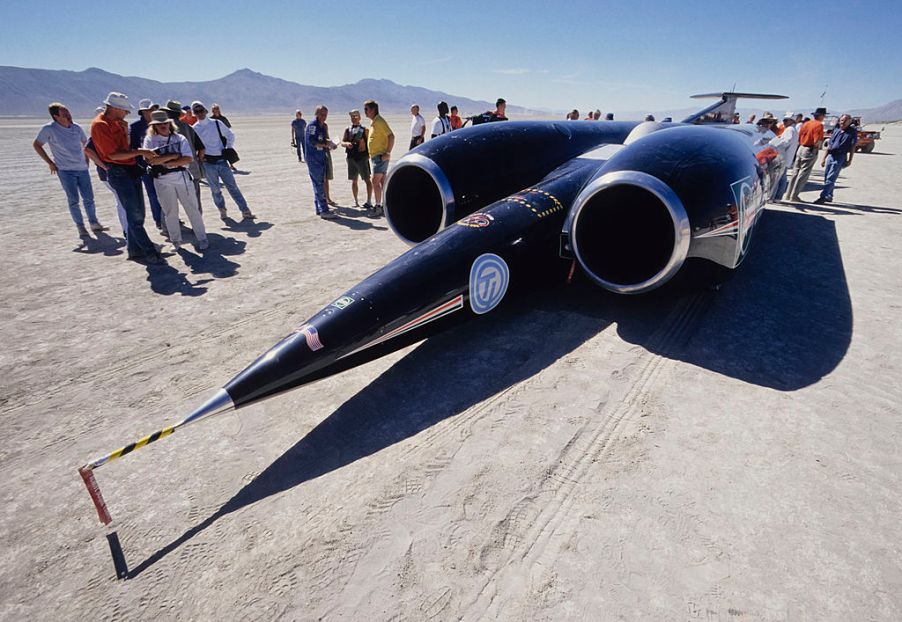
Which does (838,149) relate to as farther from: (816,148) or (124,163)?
(124,163)

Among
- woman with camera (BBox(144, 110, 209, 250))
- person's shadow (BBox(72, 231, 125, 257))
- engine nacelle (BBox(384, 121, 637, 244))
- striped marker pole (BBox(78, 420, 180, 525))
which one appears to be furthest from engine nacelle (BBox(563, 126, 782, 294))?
person's shadow (BBox(72, 231, 125, 257))

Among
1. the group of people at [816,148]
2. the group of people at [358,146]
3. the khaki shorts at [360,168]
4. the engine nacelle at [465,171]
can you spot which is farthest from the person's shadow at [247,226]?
the group of people at [816,148]

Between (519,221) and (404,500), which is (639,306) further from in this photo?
(404,500)

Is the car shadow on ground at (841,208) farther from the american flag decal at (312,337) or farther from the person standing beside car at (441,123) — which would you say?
the american flag decal at (312,337)

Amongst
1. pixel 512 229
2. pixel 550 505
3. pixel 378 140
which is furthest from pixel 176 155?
pixel 550 505

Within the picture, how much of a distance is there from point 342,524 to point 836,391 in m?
4.08

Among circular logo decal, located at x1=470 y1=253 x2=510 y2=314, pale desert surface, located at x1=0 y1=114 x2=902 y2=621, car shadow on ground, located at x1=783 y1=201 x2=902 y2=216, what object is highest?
circular logo decal, located at x1=470 y1=253 x2=510 y2=314

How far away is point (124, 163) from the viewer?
20.8 feet

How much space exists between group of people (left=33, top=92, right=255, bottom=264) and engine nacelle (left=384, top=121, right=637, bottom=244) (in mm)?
3561

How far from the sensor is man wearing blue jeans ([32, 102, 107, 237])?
730cm

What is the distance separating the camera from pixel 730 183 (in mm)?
4375

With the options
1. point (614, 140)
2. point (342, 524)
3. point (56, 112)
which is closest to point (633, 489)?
point (342, 524)

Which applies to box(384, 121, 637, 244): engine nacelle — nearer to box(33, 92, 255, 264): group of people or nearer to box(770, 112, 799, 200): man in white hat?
box(33, 92, 255, 264): group of people

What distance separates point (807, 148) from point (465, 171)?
34.6ft
